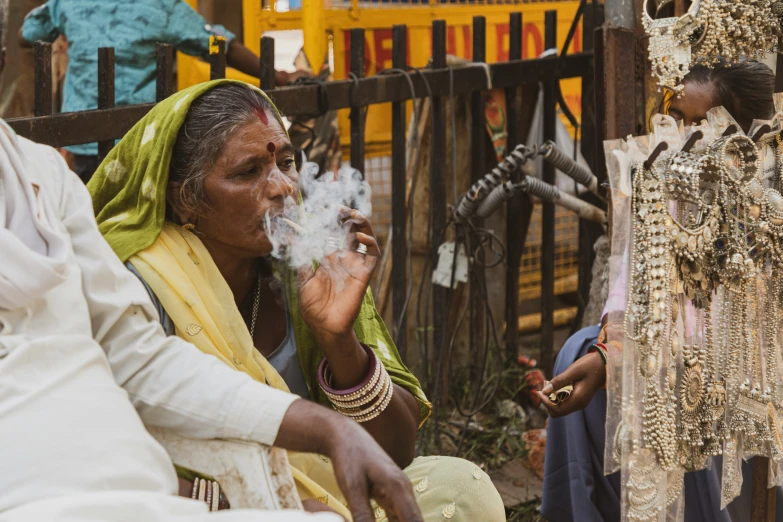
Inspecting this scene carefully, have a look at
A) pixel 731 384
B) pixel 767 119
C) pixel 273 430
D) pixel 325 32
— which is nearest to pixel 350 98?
pixel 325 32

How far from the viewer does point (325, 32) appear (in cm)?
612

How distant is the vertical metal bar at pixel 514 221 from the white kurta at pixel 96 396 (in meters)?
3.28

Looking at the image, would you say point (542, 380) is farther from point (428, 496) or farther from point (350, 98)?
point (428, 496)

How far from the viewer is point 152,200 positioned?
108 inches

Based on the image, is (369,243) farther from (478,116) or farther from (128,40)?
(128,40)

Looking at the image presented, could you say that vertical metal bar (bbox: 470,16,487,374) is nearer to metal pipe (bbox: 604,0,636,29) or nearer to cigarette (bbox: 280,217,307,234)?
metal pipe (bbox: 604,0,636,29)

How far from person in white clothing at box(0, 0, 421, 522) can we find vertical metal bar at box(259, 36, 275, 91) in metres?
2.00

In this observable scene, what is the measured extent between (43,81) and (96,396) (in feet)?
6.52

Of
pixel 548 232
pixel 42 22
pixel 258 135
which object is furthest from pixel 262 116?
pixel 42 22

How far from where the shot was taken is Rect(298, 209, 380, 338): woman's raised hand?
269 centimetres

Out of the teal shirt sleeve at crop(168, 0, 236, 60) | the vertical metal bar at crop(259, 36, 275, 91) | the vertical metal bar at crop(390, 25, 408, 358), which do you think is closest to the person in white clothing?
the vertical metal bar at crop(259, 36, 275, 91)

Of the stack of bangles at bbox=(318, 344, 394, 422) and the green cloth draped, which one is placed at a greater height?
the green cloth draped

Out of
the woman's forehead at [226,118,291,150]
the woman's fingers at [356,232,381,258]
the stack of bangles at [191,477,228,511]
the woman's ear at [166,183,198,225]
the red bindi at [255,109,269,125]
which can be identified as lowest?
the stack of bangles at [191,477,228,511]

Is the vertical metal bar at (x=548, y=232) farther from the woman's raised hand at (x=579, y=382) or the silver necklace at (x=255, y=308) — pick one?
the silver necklace at (x=255, y=308)
